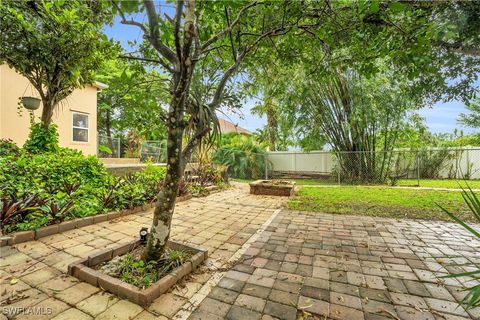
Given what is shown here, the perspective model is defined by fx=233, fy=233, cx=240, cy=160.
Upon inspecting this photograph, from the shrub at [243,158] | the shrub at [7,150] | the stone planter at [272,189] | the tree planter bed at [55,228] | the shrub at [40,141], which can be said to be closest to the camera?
the tree planter bed at [55,228]

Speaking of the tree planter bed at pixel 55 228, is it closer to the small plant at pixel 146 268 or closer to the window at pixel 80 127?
the small plant at pixel 146 268

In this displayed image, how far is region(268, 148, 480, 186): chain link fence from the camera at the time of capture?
9656 mm

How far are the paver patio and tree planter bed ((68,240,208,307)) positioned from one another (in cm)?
5

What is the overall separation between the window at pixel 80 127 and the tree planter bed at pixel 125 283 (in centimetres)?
887

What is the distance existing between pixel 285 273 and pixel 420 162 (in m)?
12.0

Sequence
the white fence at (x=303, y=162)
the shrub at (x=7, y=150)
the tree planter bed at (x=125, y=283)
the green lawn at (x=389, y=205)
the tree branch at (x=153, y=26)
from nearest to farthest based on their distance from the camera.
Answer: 1. the tree branch at (x=153, y=26)
2. the tree planter bed at (x=125, y=283)
3. the green lawn at (x=389, y=205)
4. the shrub at (x=7, y=150)
5. the white fence at (x=303, y=162)

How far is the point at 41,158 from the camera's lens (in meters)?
4.77

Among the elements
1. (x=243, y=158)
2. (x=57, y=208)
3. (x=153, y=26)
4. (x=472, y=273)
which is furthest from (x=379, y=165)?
(x=57, y=208)

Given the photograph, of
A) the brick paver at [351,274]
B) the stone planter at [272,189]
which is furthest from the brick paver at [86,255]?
the stone planter at [272,189]

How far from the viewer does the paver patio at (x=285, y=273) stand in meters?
1.73

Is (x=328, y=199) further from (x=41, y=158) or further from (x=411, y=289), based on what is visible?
(x=41, y=158)

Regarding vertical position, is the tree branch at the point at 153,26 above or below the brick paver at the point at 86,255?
above

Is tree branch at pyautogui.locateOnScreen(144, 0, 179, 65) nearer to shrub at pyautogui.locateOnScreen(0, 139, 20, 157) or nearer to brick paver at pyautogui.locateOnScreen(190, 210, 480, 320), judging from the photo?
brick paver at pyautogui.locateOnScreen(190, 210, 480, 320)

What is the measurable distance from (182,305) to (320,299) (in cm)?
110
